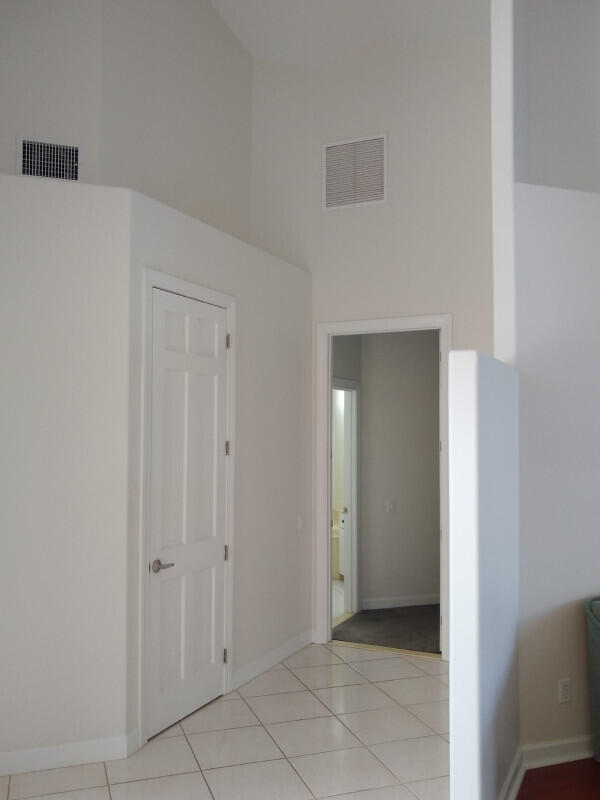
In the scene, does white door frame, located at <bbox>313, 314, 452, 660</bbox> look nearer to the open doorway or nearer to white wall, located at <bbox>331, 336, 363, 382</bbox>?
white wall, located at <bbox>331, 336, 363, 382</bbox>

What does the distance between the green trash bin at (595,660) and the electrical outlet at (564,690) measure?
117 mm

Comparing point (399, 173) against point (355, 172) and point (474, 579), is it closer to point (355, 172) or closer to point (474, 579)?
point (355, 172)

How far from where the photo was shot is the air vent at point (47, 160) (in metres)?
4.36

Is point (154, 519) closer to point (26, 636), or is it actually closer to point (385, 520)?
point (26, 636)

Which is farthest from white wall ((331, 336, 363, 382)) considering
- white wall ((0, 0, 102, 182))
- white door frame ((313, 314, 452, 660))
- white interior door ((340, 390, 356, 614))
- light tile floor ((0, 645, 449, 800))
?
white wall ((0, 0, 102, 182))

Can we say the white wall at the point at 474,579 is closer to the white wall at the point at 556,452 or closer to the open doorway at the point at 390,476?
the white wall at the point at 556,452

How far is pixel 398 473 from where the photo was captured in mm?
7094

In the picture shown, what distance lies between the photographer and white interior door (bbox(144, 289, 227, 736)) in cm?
389

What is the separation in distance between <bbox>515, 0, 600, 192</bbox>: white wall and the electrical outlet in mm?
2675

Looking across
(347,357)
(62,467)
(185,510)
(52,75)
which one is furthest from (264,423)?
(52,75)

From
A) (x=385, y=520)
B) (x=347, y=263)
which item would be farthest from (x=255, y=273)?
(x=385, y=520)

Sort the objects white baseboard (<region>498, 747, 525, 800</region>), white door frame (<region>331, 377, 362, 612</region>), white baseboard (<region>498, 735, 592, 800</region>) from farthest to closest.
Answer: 1. white door frame (<region>331, 377, 362, 612</region>)
2. white baseboard (<region>498, 735, 592, 800</region>)
3. white baseboard (<region>498, 747, 525, 800</region>)

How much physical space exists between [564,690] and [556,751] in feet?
0.96

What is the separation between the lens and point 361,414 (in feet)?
23.2
